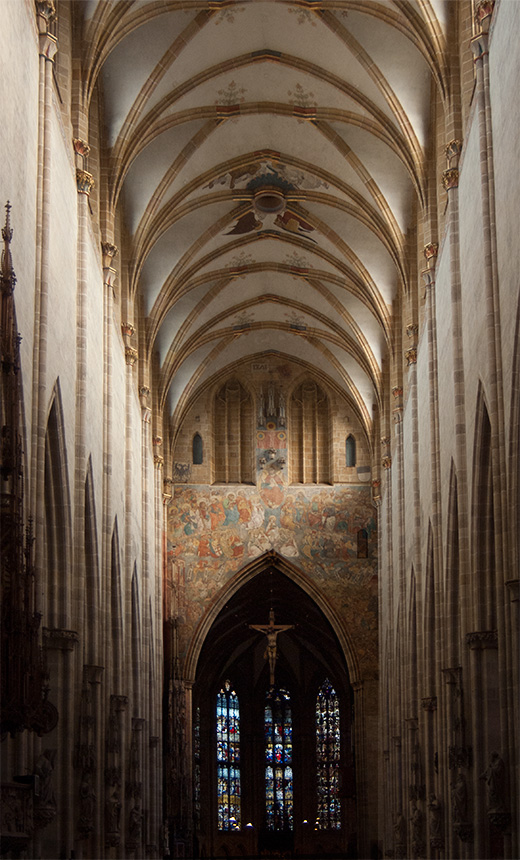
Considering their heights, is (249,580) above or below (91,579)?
above

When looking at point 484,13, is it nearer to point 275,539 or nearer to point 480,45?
point 480,45

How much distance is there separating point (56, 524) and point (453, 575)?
25.6ft

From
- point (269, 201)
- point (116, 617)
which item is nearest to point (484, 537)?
point (116, 617)

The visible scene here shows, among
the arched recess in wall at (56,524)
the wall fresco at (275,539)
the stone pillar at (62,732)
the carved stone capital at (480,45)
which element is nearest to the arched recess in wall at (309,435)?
the wall fresco at (275,539)

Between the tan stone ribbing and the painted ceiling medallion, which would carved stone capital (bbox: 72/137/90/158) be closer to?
the tan stone ribbing

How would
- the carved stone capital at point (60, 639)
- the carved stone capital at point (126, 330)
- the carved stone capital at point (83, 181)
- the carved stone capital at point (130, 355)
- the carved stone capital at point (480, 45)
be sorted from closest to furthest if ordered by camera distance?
the carved stone capital at point (480, 45)
the carved stone capital at point (60, 639)
the carved stone capital at point (83, 181)
the carved stone capital at point (126, 330)
the carved stone capital at point (130, 355)

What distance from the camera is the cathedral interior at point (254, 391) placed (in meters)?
18.7

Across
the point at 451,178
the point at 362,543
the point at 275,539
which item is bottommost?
the point at 362,543

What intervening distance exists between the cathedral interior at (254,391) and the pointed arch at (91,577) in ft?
0.16

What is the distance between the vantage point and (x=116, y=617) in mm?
28859

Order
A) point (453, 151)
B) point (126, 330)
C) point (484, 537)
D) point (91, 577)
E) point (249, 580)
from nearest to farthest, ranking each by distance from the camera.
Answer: point (484, 537), point (453, 151), point (91, 577), point (126, 330), point (249, 580)

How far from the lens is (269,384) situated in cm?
4438

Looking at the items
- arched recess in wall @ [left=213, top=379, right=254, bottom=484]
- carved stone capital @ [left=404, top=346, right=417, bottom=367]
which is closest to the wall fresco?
arched recess in wall @ [left=213, top=379, right=254, bottom=484]

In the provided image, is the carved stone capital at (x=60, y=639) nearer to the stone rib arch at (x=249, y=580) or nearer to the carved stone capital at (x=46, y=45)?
the carved stone capital at (x=46, y=45)
